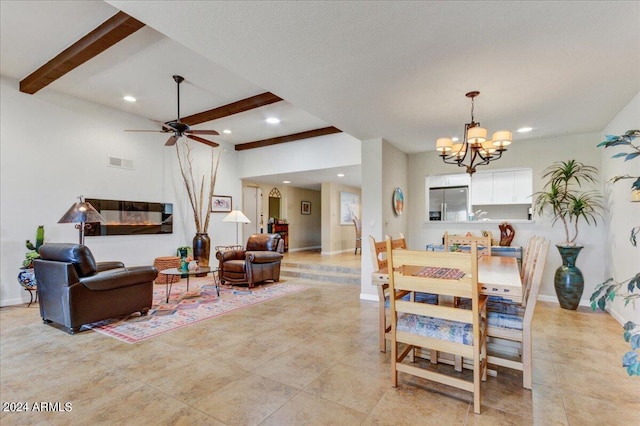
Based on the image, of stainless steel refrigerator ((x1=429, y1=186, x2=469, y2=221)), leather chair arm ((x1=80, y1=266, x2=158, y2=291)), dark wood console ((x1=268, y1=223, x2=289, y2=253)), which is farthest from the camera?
dark wood console ((x1=268, y1=223, x2=289, y2=253))

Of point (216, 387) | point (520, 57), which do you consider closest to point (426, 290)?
point (216, 387)

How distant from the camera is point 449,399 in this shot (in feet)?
6.61

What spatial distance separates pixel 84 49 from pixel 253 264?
12.0 feet

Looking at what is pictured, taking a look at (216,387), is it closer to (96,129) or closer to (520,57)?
(520,57)

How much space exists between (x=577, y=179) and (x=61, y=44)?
6837 mm

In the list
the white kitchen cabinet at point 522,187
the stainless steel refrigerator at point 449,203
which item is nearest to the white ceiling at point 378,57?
the white kitchen cabinet at point 522,187

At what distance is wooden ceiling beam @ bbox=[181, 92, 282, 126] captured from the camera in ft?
14.7

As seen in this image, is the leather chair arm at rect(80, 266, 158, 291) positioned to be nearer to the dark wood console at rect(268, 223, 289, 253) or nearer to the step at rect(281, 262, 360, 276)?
the step at rect(281, 262, 360, 276)

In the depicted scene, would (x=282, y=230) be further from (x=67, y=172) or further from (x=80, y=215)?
(x=80, y=215)

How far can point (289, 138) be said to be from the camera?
6.70m

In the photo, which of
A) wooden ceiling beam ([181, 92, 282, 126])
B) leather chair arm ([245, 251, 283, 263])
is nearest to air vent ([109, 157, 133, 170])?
wooden ceiling beam ([181, 92, 282, 126])

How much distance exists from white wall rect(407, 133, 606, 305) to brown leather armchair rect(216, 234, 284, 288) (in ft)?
9.28

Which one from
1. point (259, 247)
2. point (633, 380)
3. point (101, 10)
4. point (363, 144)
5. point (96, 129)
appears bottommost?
point (633, 380)

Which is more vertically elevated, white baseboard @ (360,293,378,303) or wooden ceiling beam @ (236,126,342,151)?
wooden ceiling beam @ (236,126,342,151)
